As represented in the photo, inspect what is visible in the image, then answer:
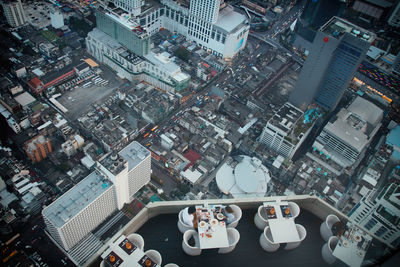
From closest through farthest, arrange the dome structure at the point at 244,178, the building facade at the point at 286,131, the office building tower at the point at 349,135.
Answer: the dome structure at the point at 244,178 → the building facade at the point at 286,131 → the office building tower at the point at 349,135

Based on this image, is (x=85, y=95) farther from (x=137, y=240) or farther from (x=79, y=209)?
(x=137, y=240)

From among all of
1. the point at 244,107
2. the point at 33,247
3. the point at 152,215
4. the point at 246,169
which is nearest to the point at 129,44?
the point at 244,107

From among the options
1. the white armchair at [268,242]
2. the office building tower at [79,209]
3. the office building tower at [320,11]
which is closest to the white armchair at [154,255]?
the white armchair at [268,242]

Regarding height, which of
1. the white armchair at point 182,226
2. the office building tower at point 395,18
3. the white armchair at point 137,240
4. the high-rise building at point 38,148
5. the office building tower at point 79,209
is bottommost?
the high-rise building at point 38,148

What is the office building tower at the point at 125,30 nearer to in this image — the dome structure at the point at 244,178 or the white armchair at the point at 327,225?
the dome structure at the point at 244,178

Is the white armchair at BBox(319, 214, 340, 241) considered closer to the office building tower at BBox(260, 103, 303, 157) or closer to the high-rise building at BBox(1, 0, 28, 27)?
the office building tower at BBox(260, 103, 303, 157)
